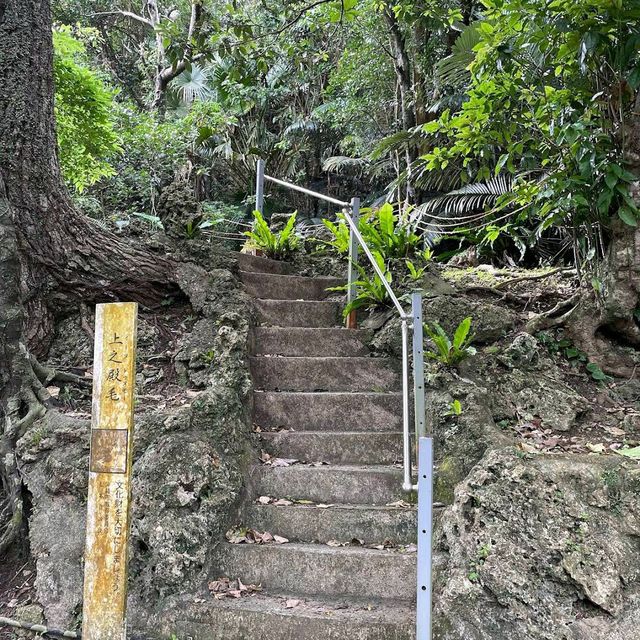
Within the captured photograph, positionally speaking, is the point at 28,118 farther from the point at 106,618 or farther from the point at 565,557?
the point at 565,557

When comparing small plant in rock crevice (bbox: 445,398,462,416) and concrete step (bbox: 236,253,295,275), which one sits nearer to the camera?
small plant in rock crevice (bbox: 445,398,462,416)

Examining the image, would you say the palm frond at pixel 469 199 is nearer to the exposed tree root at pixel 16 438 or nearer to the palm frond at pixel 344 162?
the palm frond at pixel 344 162

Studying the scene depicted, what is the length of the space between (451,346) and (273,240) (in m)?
2.85

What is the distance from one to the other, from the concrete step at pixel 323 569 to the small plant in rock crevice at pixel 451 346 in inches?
54.3

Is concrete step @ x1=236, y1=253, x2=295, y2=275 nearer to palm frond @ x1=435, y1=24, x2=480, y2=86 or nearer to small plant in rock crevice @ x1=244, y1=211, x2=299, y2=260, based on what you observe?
small plant in rock crevice @ x1=244, y1=211, x2=299, y2=260

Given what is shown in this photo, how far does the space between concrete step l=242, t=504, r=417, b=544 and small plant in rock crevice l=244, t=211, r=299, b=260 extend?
11.2 feet

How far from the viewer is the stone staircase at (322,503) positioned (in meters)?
2.49

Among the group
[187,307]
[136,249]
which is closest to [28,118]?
[136,249]

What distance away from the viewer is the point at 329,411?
3766 millimetres

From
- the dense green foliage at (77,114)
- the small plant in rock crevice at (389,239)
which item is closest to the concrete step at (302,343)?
the small plant in rock crevice at (389,239)

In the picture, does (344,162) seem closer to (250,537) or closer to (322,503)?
(322,503)

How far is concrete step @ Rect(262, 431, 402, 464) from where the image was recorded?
3451 mm

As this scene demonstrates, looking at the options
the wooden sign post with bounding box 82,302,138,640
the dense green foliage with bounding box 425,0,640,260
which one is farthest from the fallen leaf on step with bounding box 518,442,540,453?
the wooden sign post with bounding box 82,302,138,640

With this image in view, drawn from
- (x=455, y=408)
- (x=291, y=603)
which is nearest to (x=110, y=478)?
(x=291, y=603)
